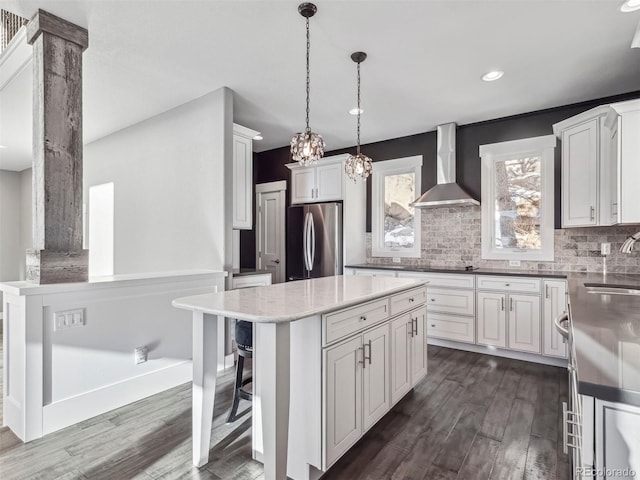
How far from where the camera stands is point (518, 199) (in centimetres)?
407

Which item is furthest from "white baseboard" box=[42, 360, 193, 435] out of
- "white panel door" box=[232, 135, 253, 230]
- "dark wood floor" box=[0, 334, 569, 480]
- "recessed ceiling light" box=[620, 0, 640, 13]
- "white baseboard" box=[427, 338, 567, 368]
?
"recessed ceiling light" box=[620, 0, 640, 13]

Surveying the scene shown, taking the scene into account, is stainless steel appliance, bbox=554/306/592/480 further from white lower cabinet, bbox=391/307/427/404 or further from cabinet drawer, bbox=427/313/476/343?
cabinet drawer, bbox=427/313/476/343

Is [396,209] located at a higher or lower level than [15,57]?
lower

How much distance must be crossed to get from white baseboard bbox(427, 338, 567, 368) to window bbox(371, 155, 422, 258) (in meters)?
1.20

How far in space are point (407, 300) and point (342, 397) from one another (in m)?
1.00

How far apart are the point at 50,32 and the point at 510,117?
4.49 metres

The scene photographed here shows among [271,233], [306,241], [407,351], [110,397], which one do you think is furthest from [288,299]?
[271,233]

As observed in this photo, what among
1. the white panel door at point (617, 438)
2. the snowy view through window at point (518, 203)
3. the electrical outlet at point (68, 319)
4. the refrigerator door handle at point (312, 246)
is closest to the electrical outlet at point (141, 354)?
the electrical outlet at point (68, 319)

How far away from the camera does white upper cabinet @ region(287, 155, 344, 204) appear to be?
16.1 feet

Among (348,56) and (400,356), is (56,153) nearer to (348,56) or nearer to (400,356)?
(348,56)

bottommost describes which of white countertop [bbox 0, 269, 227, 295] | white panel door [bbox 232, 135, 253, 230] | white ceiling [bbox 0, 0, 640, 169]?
white countertop [bbox 0, 269, 227, 295]

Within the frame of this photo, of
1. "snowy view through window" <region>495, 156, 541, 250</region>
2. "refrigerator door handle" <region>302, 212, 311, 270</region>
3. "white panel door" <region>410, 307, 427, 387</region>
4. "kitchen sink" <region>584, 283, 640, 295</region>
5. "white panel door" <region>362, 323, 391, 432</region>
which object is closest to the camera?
"white panel door" <region>362, 323, 391, 432</region>

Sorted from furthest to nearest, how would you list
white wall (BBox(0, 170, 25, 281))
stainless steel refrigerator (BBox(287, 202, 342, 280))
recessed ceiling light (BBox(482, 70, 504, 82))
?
white wall (BBox(0, 170, 25, 281)) → stainless steel refrigerator (BBox(287, 202, 342, 280)) → recessed ceiling light (BBox(482, 70, 504, 82))

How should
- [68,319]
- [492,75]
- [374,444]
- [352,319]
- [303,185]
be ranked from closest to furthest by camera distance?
[352,319]
[374,444]
[68,319]
[492,75]
[303,185]
